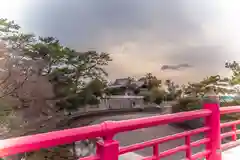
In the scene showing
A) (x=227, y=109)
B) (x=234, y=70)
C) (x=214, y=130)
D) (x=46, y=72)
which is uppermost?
(x=234, y=70)

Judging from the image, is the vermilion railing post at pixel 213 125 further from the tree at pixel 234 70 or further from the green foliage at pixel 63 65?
the tree at pixel 234 70

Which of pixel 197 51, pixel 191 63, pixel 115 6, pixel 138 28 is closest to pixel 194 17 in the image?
pixel 197 51

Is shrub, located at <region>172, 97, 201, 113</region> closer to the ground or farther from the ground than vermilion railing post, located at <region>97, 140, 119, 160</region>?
farther from the ground

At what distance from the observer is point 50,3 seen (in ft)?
6.56

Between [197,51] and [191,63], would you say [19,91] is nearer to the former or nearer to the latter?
[191,63]

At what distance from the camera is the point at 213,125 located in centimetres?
110

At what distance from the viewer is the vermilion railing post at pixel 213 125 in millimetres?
1092

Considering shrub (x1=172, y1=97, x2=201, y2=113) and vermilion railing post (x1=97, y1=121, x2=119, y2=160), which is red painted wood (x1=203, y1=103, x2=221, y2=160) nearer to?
vermilion railing post (x1=97, y1=121, x2=119, y2=160)

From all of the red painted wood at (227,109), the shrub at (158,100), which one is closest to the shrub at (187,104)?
the shrub at (158,100)

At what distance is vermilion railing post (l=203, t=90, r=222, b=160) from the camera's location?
1092mm

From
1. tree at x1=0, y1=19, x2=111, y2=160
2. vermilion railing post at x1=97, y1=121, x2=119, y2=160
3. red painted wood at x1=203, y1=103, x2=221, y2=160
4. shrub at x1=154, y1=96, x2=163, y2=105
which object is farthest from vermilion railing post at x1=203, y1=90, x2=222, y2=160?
tree at x1=0, y1=19, x2=111, y2=160

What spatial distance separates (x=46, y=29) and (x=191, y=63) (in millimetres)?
1812

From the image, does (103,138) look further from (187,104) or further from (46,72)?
(187,104)

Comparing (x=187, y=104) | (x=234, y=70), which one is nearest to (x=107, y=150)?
(x=187, y=104)
